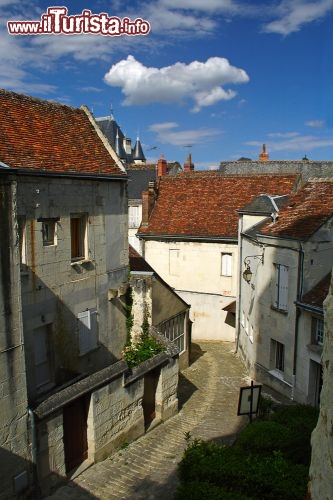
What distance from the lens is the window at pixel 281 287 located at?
16.5m

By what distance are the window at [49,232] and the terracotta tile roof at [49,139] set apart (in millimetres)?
1413

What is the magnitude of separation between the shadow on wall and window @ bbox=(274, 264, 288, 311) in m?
10.2

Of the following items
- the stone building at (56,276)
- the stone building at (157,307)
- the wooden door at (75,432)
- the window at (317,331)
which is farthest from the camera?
the stone building at (157,307)

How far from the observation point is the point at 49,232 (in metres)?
12.4

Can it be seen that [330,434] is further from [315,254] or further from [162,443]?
[315,254]

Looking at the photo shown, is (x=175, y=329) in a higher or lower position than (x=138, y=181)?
lower

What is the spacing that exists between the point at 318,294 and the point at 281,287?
6.24ft

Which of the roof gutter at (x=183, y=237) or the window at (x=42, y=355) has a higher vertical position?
the roof gutter at (x=183, y=237)

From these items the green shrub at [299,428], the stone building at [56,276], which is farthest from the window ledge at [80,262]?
the green shrub at [299,428]

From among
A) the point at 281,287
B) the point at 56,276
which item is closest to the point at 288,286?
the point at 281,287

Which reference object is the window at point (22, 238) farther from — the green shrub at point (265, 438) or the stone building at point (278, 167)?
the stone building at point (278, 167)

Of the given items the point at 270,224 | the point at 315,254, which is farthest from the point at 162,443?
the point at 270,224

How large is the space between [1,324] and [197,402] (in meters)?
9.76

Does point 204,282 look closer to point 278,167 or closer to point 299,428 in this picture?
point 299,428
